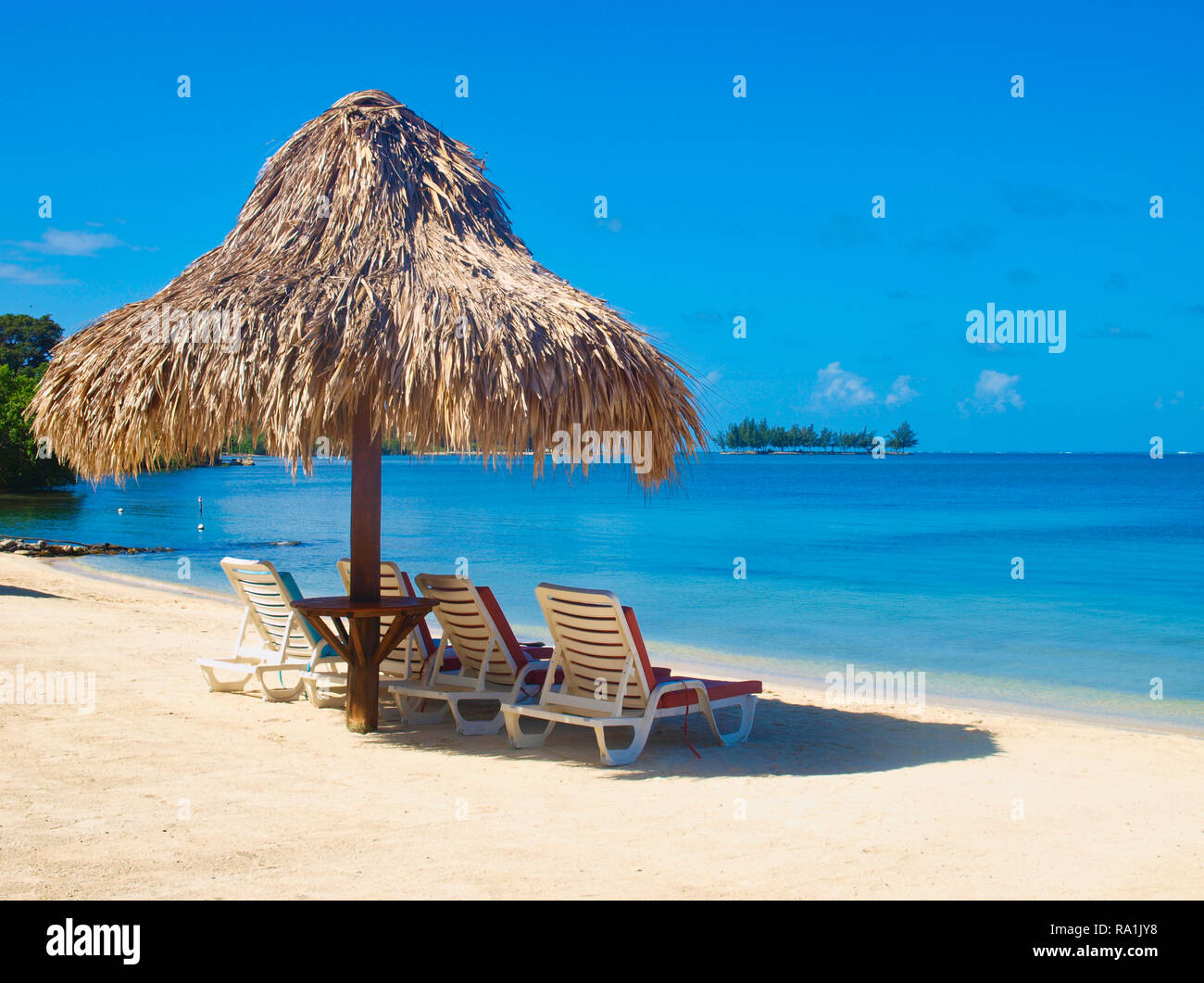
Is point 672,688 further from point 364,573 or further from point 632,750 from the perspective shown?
point 364,573

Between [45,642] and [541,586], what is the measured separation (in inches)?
211

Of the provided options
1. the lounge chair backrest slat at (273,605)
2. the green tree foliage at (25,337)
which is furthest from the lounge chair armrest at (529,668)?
the green tree foliage at (25,337)

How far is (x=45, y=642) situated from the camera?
8.59m

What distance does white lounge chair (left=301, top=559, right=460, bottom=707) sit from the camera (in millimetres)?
6066

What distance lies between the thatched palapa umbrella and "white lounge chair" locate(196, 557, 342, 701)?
613mm

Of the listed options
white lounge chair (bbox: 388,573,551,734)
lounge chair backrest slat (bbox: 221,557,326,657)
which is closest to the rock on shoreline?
lounge chair backrest slat (bbox: 221,557,326,657)

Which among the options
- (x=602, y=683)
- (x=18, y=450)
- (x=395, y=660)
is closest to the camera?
(x=602, y=683)

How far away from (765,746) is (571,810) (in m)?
Result: 1.88

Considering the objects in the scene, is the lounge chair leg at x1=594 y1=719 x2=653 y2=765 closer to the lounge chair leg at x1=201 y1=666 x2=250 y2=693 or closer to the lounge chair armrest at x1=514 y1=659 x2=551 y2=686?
the lounge chair armrest at x1=514 y1=659 x2=551 y2=686

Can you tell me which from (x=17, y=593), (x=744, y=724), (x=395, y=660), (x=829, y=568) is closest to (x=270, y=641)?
(x=395, y=660)

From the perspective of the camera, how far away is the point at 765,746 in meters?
5.90

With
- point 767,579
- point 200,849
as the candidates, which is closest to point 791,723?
point 200,849
